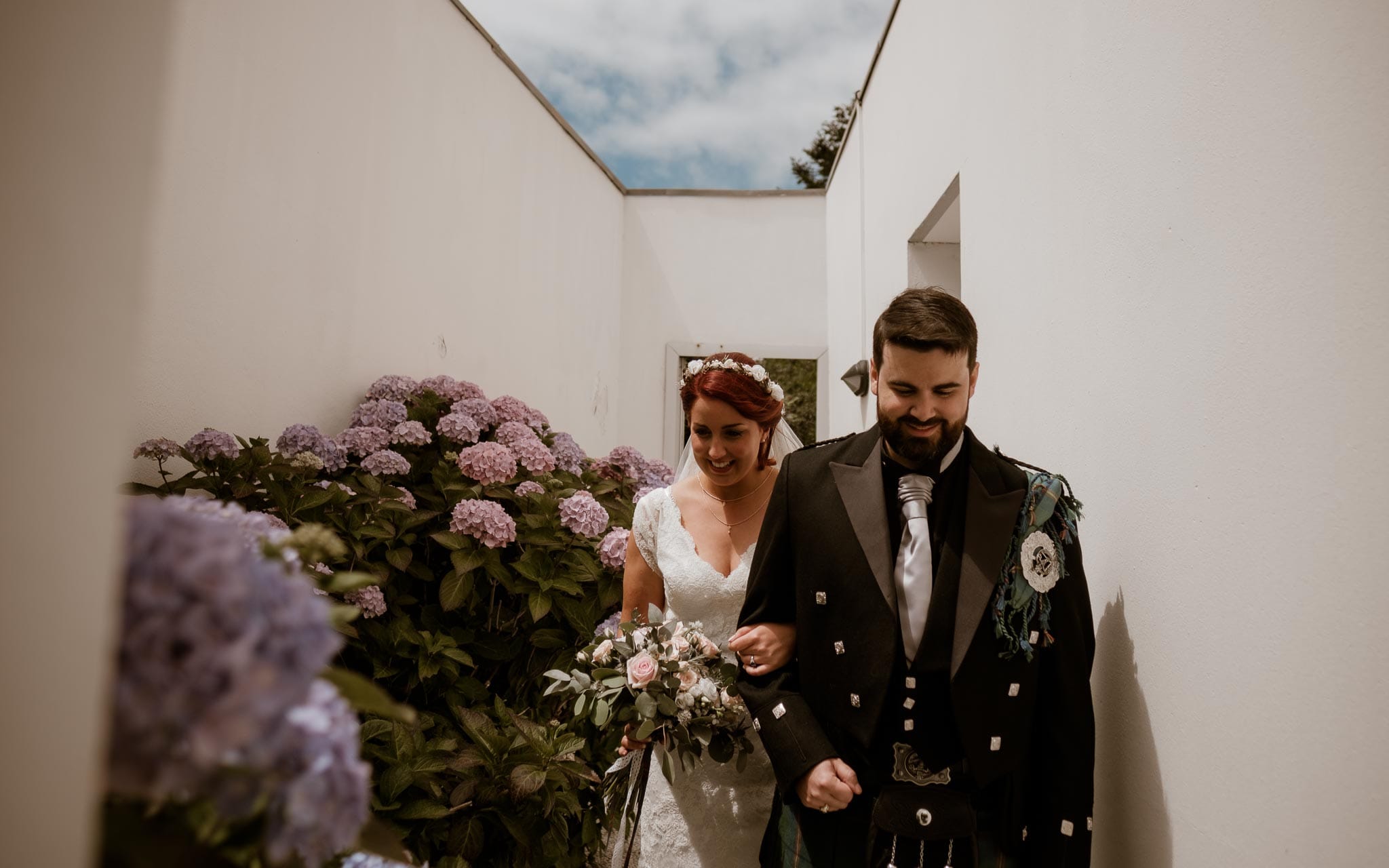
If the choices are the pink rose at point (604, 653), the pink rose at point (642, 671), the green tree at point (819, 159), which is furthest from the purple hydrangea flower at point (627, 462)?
the green tree at point (819, 159)

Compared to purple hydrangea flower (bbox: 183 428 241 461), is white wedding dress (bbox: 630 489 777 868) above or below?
below

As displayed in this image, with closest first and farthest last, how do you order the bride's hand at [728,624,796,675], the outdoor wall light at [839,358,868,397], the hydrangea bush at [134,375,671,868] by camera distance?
the bride's hand at [728,624,796,675] → the hydrangea bush at [134,375,671,868] → the outdoor wall light at [839,358,868,397]

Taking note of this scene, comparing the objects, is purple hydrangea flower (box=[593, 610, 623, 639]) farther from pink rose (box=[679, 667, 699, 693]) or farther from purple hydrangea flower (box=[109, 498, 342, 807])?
purple hydrangea flower (box=[109, 498, 342, 807])

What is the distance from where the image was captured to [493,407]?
12.0 ft

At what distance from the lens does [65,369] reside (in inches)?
18.5

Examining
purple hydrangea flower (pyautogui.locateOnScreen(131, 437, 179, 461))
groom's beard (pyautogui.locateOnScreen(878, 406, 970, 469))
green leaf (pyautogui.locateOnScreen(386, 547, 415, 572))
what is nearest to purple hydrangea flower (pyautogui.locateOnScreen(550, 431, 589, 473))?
green leaf (pyautogui.locateOnScreen(386, 547, 415, 572))

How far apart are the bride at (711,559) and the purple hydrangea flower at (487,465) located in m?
0.87

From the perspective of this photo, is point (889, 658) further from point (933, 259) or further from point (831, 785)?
point (933, 259)

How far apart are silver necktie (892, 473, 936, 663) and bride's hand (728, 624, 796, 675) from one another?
27 centimetres

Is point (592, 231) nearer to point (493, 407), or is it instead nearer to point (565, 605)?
point (493, 407)

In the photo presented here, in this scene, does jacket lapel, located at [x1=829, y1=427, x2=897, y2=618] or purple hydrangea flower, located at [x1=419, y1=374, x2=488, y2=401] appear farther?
purple hydrangea flower, located at [x1=419, y1=374, x2=488, y2=401]

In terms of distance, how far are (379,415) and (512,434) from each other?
0.56m

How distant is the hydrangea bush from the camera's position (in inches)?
92.4

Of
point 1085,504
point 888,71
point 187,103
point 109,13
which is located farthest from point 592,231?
point 109,13
